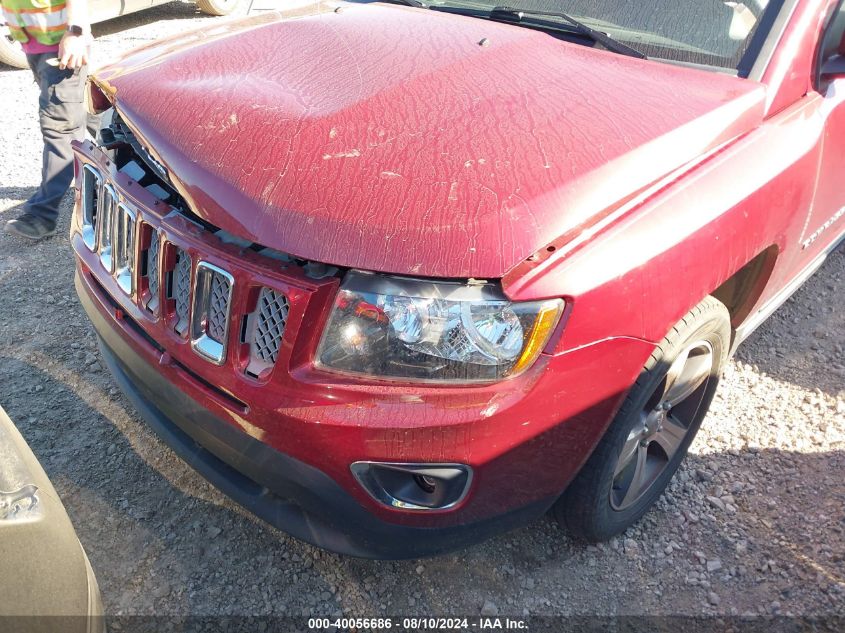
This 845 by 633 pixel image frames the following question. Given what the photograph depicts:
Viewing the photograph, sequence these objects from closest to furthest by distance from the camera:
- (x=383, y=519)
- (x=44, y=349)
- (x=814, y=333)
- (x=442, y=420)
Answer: (x=442, y=420)
(x=383, y=519)
(x=44, y=349)
(x=814, y=333)

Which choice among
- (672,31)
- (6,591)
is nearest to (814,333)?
(672,31)

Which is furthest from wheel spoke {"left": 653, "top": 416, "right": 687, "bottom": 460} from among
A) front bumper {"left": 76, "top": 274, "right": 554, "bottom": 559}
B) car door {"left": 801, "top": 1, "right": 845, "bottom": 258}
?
car door {"left": 801, "top": 1, "right": 845, "bottom": 258}

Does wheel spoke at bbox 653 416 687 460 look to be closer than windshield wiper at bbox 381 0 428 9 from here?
Yes

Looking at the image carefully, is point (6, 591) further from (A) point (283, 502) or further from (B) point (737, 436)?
(B) point (737, 436)

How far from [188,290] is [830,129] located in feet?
6.78

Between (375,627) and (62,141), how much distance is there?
10.2ft

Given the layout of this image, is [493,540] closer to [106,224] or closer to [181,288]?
[181,288]

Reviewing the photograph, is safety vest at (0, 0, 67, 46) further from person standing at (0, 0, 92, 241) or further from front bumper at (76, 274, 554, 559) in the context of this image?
front bumper at (76, 274, 554, 559)

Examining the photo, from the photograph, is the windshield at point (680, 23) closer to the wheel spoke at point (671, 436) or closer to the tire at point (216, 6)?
the wheel spoke at point (671, 436)

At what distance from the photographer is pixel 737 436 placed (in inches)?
109

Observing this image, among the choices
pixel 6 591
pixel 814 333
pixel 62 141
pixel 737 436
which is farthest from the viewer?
pixel 62 141

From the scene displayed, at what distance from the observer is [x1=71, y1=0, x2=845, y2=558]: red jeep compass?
157 centimetres

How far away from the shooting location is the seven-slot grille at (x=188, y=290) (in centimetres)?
164

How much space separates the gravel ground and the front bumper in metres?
0.41
